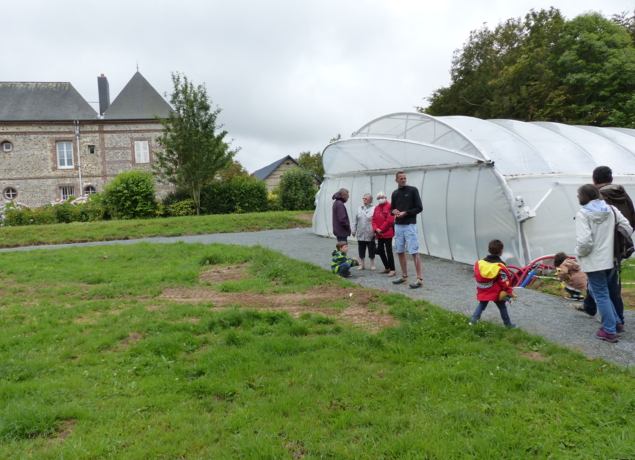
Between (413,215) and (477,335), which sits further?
(413,215)

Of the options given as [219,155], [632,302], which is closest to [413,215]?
[632,302]

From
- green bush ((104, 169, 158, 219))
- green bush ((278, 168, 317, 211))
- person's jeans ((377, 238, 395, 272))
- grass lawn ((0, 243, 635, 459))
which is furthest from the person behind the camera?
green bush ((278, 168, 317, 211))

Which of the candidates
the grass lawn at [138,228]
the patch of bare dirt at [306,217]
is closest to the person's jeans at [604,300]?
the grass lawn at [138,228]

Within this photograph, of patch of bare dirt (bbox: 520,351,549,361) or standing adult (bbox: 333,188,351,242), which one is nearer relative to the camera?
patch of bare dirt (bbox: 520,351,549,361)

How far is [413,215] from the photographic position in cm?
761

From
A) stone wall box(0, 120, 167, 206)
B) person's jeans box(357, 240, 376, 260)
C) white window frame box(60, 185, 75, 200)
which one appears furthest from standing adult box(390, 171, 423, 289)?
white window frame box(60, 185, 75, 200)

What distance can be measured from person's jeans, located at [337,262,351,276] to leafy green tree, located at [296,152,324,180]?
176 feet

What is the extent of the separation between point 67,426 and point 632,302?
7.57 meters

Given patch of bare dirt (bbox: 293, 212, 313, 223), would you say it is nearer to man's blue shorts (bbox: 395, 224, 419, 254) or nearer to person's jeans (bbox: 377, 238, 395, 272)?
person's jeans (bbox: 377, 238, 395, 272)

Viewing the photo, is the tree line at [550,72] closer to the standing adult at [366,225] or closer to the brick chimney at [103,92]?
the standing adult at [366,225]

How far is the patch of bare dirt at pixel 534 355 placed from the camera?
4348 millimetres

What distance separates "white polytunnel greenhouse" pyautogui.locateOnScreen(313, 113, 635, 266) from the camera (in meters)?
9.18

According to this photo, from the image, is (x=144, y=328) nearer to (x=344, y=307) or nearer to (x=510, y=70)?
(x=344, y=307)

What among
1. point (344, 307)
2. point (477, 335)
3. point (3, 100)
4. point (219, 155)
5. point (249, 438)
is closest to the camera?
point (249, 438)
